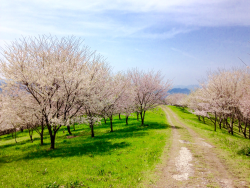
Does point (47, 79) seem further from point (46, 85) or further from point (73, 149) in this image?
point (73, 149)

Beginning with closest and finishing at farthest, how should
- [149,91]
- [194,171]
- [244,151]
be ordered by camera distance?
[194,171] → [244,151] → [149,91]

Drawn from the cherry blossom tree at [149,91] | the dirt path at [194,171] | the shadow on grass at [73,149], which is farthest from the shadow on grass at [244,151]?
the cherry blossom tree at [149,91]

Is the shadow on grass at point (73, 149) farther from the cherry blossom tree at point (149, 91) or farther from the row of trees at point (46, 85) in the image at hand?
the cherry blossom tree at point (149, 91)

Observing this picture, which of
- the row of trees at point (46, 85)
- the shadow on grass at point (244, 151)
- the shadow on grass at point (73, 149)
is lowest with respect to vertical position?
the shadow on grass at point (73, 149)

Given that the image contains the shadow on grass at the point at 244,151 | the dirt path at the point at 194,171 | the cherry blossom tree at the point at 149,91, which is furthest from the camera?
the cherry blossom tree at the point at 149,91

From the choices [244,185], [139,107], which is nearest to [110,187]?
[244,185]

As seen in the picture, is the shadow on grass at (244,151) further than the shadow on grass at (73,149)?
No

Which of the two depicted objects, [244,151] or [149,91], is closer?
[244,151]

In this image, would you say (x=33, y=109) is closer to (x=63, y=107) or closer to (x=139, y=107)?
(x=63, y=107)

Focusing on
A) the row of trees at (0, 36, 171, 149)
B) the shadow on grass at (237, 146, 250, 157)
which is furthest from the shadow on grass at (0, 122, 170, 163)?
the shadow on grass at (237, 146, 250, 157)

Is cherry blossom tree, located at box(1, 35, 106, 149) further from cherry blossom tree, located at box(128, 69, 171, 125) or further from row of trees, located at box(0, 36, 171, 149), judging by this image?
cherry blossom tree, located at box(128, 69, 171, 125)

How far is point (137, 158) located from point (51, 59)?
654 inches

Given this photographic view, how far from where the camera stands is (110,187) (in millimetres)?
9773

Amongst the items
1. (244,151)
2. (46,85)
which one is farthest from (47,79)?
(244,151)
